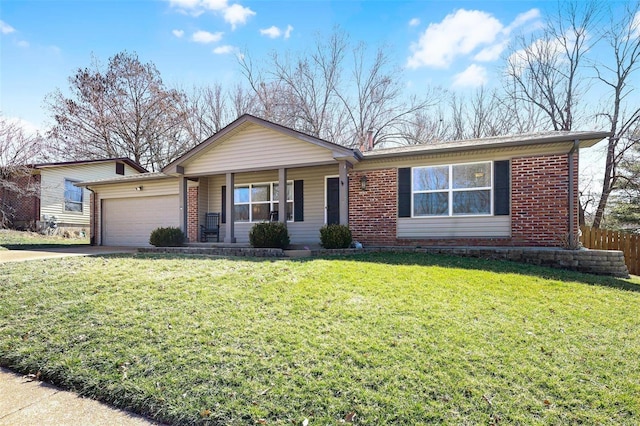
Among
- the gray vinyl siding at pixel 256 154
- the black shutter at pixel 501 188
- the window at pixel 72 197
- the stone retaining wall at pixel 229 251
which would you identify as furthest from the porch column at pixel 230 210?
the window at pixel 72 197

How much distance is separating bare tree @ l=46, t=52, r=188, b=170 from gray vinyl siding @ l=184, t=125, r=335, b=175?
15.6 m

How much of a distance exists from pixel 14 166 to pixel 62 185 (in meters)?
2.13

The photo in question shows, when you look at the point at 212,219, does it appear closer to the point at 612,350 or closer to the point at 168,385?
the point at 168,385

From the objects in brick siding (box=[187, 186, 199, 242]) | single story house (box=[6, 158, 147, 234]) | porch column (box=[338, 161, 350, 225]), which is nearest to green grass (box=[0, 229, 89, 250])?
single story house (box=[6, 158, 147, 234])

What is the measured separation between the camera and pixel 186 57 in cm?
1514

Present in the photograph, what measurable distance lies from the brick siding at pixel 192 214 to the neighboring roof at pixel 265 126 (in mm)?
1322

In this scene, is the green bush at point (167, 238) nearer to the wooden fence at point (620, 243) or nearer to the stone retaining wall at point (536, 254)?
the stone retaining wall at point (536, 254)

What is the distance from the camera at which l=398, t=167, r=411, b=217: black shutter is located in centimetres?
1005

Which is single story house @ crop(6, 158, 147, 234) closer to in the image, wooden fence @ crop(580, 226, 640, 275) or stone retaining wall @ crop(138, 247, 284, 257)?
stone retaining wall @ crop(138, 247, 284, 257)

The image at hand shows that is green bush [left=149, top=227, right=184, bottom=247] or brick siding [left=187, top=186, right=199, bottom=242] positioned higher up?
brick siding [left=187, top=186, right=199, bottom=242]

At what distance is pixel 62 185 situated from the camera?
59.8 feet

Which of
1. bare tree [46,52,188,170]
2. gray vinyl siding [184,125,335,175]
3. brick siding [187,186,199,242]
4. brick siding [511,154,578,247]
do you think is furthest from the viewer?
bare tree [46,52,188,170]

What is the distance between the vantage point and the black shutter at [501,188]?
9.05 metres

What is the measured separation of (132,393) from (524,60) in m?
25.9
